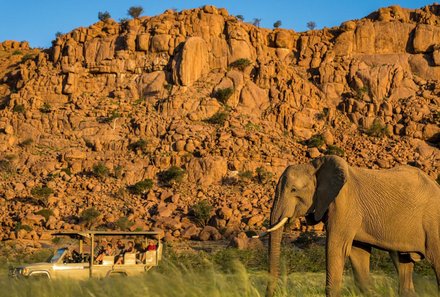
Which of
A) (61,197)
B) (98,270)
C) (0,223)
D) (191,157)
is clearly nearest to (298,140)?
(191,157)

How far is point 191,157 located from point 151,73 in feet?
38.8

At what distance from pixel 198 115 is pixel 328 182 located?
40.0m

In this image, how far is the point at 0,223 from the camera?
4000 cm

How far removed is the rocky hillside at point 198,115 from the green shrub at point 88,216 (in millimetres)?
70

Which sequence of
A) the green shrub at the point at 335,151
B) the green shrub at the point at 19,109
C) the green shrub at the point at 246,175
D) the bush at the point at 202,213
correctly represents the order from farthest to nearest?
the green shrub at the point at 19,109
the green shrub at the point at 335,151
the green shrub at the point at 246,175
the bush at the point at 202,213

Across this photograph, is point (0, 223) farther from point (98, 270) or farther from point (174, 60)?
point (98, 270)

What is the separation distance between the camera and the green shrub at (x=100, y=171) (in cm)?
4512

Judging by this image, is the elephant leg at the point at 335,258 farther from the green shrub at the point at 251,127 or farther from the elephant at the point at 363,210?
the green shrub at the point at 251,127

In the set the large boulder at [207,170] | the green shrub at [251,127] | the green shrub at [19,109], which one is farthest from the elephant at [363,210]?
the green shrub at [19,109]

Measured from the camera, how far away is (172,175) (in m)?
44.3

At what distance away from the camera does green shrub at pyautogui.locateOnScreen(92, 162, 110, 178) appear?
45125mm

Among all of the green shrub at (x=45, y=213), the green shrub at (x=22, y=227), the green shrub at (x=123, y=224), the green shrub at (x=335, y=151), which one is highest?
the green shrub at (x=335, y=151)

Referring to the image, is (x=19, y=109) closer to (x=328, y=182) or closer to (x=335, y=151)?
(x=335, y=151)

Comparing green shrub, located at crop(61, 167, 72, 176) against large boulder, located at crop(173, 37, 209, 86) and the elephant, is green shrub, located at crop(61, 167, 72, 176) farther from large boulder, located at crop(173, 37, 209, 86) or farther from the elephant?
the elephant
